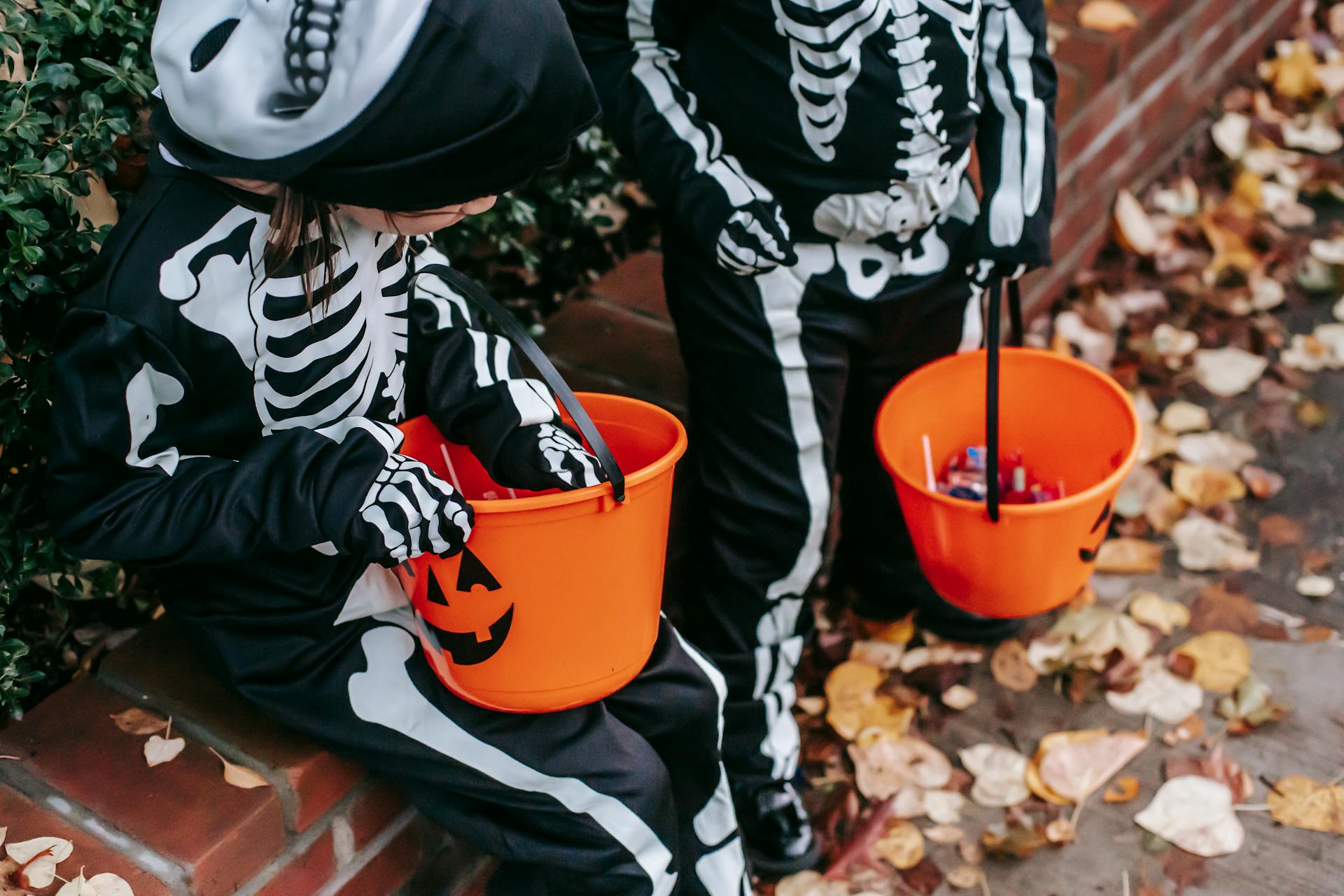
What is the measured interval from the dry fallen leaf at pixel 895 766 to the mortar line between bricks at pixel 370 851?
2.69 ft

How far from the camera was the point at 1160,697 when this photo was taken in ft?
7.39

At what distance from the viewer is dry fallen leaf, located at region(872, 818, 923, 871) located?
204cm

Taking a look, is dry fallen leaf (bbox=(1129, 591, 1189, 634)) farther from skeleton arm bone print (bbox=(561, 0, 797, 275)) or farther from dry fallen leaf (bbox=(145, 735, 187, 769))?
dry fallen leaf (bbox=(145, 735, 187, 769))

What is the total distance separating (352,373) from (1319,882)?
161cm

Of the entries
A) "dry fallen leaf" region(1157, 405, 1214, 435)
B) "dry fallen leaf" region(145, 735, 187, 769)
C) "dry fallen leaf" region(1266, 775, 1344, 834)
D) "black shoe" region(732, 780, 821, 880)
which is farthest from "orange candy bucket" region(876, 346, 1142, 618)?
"dry fallen leaf" region(145, 735, 187, 769)

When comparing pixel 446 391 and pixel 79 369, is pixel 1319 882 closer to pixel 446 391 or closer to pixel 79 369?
pixel 446 391

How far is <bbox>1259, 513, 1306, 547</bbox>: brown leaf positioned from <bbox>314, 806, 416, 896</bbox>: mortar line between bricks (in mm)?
1777

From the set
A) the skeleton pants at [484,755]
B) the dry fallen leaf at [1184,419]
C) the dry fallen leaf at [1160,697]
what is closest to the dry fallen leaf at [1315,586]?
the dry fallen leaf at [1160,697]

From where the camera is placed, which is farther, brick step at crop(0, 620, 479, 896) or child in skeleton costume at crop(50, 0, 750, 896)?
brick step at crop(0, 620, 479, 896)

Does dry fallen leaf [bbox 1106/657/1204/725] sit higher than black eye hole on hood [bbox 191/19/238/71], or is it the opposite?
black eye hole on hood [bbox 191/19/238/71]

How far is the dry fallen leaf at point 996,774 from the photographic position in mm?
2127

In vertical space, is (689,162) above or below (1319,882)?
above

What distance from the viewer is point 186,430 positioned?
54.2 inches

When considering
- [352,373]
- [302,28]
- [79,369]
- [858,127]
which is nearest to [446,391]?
[352,373]
